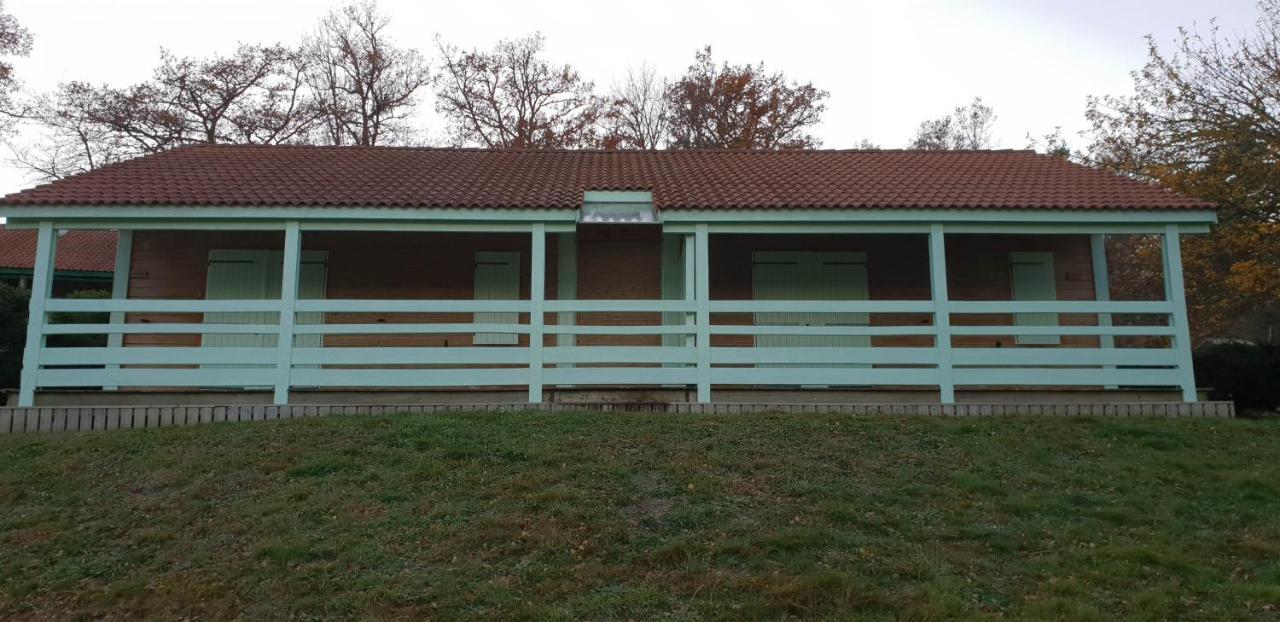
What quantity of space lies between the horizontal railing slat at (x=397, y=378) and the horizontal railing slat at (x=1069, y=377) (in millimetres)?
5565

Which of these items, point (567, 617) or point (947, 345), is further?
point (947, 345)

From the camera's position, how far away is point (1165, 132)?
18.6m

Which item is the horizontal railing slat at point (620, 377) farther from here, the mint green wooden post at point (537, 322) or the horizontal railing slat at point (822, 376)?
the horizontal railing slat at point (822, 376)

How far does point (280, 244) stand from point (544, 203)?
14.5ft

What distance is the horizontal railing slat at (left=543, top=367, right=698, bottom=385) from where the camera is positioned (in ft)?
34.5

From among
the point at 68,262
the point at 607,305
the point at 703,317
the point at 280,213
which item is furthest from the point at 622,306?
the point at 68,262

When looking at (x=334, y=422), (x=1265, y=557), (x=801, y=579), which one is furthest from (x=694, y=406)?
(x=1265, y=557)

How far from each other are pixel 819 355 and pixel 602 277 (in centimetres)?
363

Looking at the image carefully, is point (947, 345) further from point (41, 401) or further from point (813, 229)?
point (41, 401)

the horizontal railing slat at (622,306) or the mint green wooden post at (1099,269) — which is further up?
the mint green wooden post at (1099,269)

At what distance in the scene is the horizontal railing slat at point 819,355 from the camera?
34.7ft

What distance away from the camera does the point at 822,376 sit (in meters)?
10.5

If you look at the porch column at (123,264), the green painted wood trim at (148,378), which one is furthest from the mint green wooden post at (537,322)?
the porch column at (123,264)

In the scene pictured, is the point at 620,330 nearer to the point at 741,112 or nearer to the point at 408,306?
the point at 408,306
